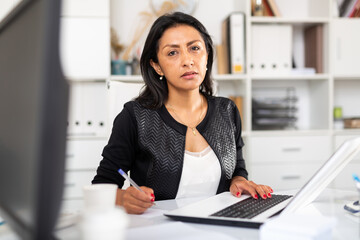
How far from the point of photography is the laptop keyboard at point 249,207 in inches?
35.7

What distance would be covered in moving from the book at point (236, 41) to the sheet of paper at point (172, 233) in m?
2.17

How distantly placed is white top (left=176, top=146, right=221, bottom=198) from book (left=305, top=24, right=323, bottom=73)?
194cm

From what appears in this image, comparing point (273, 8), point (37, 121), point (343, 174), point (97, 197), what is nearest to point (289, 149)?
point (343, 174)

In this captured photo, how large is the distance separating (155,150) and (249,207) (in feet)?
1.80

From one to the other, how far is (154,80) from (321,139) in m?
1.72

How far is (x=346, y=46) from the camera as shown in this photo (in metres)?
2.99

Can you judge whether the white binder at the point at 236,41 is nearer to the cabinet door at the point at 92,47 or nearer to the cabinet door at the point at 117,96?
the cabinet door at the point at 92,47

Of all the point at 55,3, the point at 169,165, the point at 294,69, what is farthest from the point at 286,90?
the point at 55,3

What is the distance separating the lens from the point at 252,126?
9.97 feet

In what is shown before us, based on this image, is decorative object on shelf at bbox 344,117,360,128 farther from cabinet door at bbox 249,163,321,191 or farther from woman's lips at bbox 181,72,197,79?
woman's lips at bbox 181,72,197,79

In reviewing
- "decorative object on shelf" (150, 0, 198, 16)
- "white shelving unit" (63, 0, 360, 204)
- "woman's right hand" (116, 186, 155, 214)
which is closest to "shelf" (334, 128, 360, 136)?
"white shelving unit" (63, 0, 360, 204)

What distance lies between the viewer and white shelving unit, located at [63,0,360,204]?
287 cm

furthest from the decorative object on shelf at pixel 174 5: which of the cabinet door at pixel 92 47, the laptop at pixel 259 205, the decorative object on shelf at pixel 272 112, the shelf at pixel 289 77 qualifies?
the laptop at pixel 259 205

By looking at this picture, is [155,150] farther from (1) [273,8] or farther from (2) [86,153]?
(1) [273,8]
